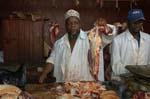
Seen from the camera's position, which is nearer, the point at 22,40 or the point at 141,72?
the point at 141,72

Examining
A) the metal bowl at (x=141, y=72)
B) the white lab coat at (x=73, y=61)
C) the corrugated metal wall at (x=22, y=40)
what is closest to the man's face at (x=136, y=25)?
the white lab coat at (x=73, y=61)

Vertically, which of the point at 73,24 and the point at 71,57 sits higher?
the point at 73,24

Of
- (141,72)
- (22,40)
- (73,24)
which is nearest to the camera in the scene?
(141,72)

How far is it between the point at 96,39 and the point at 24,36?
1861 mm

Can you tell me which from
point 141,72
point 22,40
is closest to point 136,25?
point 141,72

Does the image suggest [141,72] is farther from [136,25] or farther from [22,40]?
[22,40]

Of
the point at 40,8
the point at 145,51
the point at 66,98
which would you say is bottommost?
the point at 66,98

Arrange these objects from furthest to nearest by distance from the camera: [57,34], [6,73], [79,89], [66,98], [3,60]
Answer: [57,34], [3,60], [6,73], [79,89], [66,98]

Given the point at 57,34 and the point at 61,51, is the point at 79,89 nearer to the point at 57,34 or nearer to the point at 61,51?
the point at 61,51

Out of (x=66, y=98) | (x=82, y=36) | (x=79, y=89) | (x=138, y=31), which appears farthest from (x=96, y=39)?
(x=66, y=98)

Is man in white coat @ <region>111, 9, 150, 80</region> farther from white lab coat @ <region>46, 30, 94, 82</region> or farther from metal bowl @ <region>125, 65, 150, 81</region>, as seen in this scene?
metal bowl @ <region>125, 65, 150, 81</region>

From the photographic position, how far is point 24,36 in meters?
5.51

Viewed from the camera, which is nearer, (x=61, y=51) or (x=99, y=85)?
(x=99, y=85)

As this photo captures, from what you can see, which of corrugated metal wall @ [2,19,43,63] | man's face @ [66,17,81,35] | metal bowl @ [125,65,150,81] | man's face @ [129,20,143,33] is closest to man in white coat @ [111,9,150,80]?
man's face @ [129,20,143,33]
